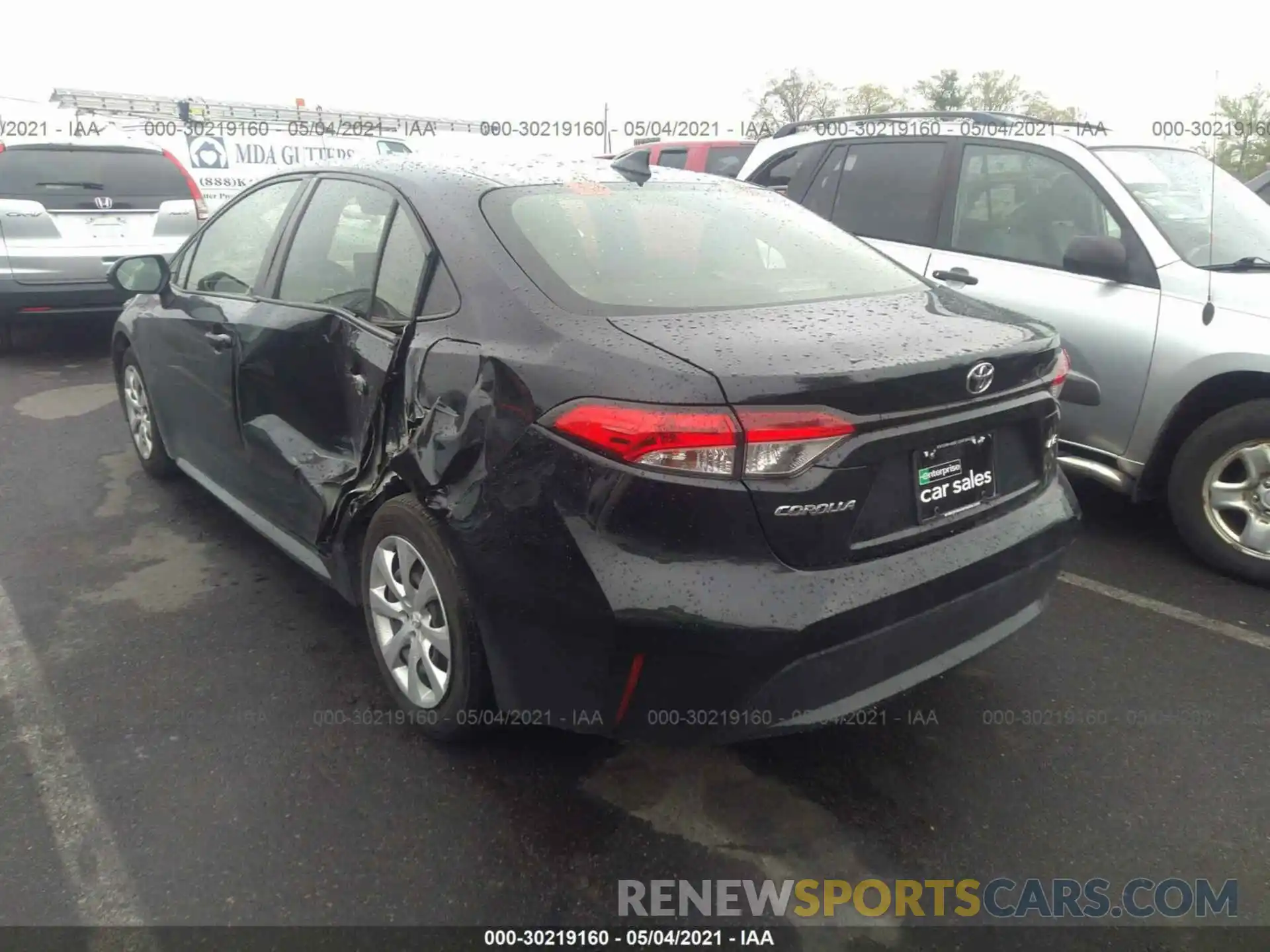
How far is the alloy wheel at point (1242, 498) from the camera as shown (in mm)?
3801

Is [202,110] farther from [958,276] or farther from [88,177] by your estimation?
[958,276]

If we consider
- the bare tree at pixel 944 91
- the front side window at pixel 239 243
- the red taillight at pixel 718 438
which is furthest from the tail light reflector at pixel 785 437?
the bare tree at pixel 944 91

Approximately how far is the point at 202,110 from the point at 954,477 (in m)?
18.5

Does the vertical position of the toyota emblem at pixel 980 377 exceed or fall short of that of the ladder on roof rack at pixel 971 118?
it falls short

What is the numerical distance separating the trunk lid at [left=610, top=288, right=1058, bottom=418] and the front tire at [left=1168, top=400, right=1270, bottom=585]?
1.66m

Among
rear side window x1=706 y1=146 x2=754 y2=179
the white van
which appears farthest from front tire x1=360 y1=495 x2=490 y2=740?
the white van

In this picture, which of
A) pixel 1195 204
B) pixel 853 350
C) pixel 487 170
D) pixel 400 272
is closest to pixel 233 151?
→ pixel 487 170

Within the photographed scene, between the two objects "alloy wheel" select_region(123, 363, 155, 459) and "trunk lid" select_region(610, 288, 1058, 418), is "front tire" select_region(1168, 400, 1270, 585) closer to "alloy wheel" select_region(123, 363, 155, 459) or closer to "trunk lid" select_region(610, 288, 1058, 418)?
"trunk lid" select_region(610, 288, 1058, 418)

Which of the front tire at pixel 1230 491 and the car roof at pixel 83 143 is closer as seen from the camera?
the front tire at pixel 1230 491

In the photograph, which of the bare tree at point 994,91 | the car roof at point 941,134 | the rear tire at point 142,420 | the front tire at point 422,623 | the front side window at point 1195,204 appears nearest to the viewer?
the front tire at point 422,623

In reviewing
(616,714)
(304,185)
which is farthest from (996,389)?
(304,185)

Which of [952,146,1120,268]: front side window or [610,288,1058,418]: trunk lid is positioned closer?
[610,288,1058,418]: trunk lid

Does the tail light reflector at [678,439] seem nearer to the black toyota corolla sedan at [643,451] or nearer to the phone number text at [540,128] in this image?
the black toyota corolla sedan at [643,451]

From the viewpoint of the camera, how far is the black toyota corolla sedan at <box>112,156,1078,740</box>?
6.84 ft
